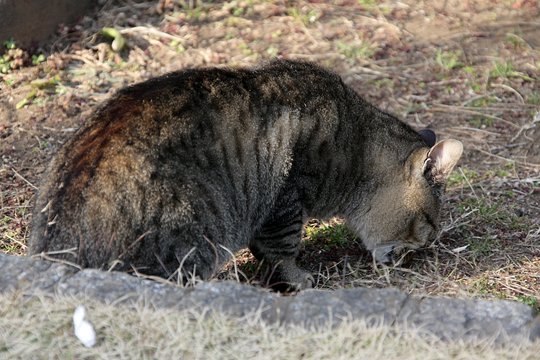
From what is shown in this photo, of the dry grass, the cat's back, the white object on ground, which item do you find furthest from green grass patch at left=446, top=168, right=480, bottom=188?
the white object on ground

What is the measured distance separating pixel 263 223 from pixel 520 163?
2.51m

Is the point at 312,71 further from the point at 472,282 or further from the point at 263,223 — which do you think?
the point at 472,282

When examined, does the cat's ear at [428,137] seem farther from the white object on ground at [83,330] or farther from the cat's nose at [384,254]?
the white object on ground at [83,330]

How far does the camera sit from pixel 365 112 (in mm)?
5531

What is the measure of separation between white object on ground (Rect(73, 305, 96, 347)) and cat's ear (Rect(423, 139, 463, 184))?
2427 millimetres

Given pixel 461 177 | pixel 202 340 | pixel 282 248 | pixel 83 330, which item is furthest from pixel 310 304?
pixel 461 177

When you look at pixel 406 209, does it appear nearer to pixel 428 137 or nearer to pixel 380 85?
pixel 428 137

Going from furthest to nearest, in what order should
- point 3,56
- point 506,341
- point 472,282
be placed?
point 3,56
point 472,282
point 506,341

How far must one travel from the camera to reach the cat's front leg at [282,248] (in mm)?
5191

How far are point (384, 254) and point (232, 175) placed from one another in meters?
1.23

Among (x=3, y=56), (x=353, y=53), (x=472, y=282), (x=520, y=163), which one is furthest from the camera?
(x=353, y=53)

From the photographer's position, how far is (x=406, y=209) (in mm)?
5426

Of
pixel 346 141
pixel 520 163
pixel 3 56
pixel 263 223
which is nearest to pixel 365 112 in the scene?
pixel 346 141

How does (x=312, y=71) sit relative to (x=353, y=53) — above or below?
above
